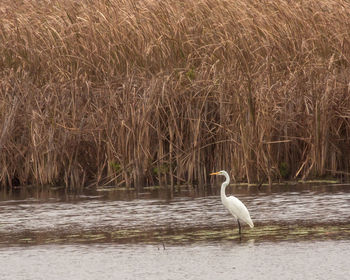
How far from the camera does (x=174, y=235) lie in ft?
30.3

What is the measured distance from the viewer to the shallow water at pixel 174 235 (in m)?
7.74

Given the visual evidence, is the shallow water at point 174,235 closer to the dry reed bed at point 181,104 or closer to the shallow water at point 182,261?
the shallow water at point 182,261

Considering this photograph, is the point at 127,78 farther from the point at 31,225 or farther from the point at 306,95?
the point at 31,225

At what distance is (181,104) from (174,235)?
3426 millimetres

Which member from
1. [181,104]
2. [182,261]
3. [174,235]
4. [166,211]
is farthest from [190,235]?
[181,104]

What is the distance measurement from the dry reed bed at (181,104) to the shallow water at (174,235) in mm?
445

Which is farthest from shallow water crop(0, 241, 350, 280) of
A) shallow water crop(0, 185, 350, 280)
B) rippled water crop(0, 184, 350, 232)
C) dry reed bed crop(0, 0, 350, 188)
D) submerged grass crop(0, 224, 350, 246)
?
dry reed bed crop(0, 0, 350, 188)

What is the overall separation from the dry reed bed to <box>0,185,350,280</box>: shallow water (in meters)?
0.44

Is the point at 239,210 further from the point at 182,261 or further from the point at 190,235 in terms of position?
the point at 182,261

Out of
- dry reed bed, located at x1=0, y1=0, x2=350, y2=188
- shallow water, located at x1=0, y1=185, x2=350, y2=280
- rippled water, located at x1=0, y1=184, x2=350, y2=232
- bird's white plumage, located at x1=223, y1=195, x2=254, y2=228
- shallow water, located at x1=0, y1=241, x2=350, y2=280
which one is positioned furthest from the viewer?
dry reed bed, located at x1=0, y1=0, x2=350, y2=188

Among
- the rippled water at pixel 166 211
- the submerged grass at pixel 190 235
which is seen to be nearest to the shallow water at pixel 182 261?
the submerged grass at pixel 190 235

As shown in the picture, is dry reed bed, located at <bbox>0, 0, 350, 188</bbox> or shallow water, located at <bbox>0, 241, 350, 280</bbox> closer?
shallow water, located at <bbox>0, 241, 350, 280</bbox>

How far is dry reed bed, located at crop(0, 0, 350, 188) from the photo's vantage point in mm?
12188

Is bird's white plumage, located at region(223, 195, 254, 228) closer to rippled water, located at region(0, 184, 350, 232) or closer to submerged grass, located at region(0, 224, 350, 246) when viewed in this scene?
submerged grass, located at region(0, 224, 350, 246)
